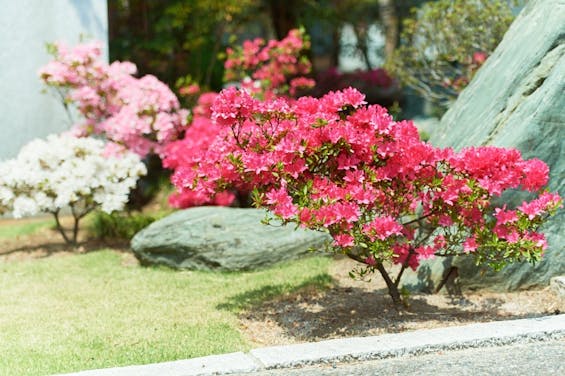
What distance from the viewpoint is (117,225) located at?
973 cm

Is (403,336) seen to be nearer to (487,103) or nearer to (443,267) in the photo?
(443,267)

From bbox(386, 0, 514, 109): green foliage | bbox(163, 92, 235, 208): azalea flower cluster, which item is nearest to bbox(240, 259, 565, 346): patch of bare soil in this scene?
bbox(163, 92, 235, 208): azalea flower cluster

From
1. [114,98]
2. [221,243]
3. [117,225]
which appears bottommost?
[117,225]

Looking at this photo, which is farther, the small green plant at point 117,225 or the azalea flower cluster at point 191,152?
the small green plant at point 117,225

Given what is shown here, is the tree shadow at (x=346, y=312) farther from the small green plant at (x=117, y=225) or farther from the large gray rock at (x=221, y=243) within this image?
the small green plant at (x=117, y=225)

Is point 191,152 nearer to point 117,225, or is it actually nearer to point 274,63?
point 117,225

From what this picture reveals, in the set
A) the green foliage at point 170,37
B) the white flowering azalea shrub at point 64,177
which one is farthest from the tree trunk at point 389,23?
the white flowering azalea shrub at point 64,177

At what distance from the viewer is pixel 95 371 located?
493cm

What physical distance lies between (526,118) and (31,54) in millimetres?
6416

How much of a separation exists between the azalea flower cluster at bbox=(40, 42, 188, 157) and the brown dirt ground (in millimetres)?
3419

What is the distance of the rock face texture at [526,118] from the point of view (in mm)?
6473

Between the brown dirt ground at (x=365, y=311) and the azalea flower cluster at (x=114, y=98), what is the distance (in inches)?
135

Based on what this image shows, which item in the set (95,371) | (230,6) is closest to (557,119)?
(95,371)

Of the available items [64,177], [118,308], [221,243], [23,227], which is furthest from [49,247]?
[118,308]
